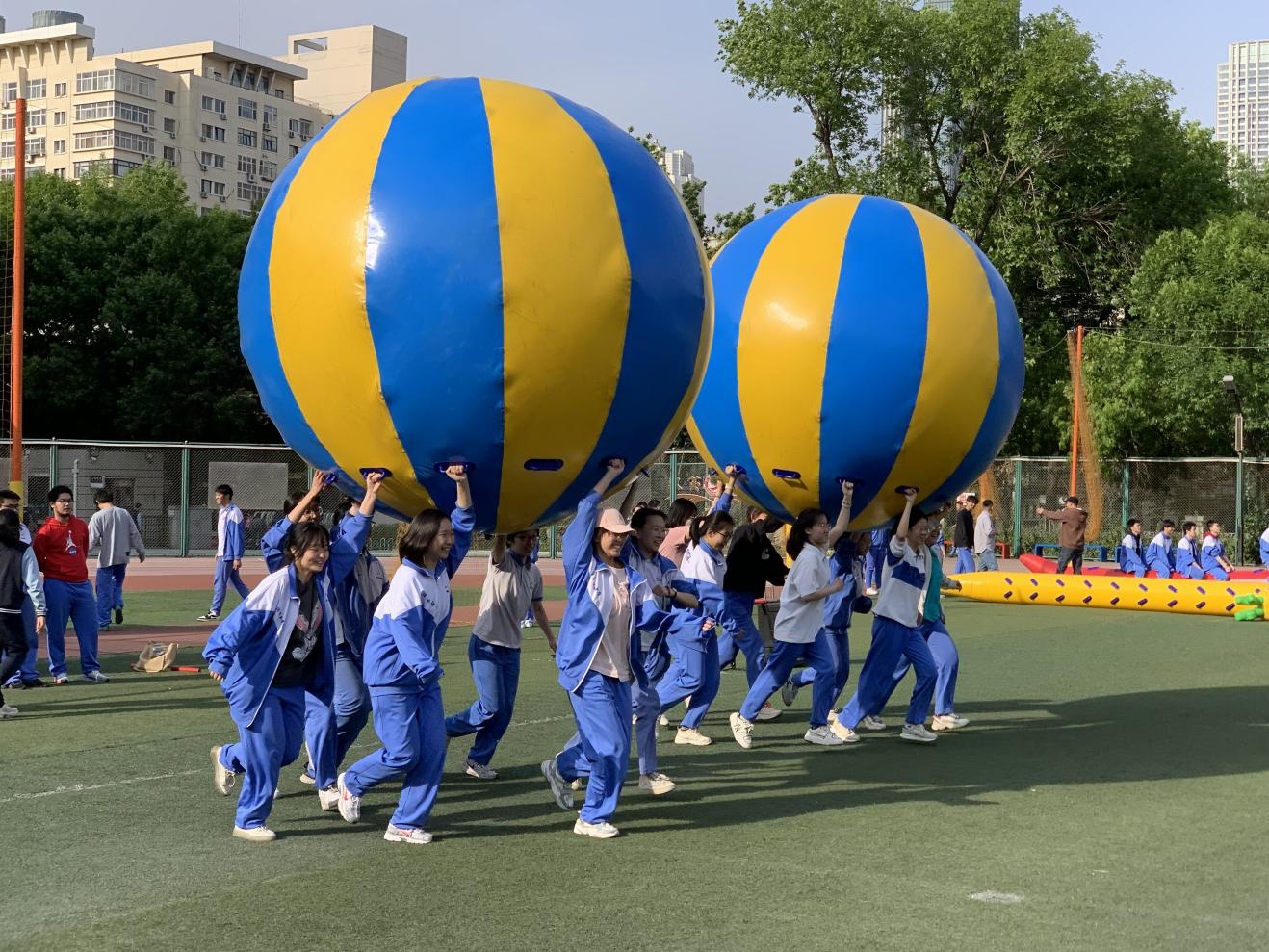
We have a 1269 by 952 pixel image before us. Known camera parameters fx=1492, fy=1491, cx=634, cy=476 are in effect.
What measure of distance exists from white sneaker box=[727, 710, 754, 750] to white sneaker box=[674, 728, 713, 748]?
0.21m

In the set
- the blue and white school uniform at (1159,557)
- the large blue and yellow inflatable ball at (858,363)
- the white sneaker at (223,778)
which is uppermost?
the large blue and yellow inflatable ball at (858,363)

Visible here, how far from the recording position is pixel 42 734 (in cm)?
1004

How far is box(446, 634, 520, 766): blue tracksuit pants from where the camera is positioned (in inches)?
338

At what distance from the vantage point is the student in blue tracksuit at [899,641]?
1004 cm

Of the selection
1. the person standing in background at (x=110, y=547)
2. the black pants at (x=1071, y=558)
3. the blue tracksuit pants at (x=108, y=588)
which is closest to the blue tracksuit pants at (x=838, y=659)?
the person standing in background at (x=110, y=547)

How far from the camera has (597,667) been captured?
747 centimetres

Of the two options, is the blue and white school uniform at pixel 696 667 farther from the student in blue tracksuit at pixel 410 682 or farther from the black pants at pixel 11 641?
the black pants at pixel 11 641

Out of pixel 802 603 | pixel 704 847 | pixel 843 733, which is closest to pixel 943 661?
pixel 843 733

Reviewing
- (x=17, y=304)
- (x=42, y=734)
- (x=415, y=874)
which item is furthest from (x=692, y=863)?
(x=17, y=304)

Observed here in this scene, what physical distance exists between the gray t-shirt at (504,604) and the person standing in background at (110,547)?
373 inches

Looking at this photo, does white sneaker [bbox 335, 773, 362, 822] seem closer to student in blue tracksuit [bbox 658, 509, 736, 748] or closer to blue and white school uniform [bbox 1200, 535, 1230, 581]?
student in blue tracksuit [bbox 658, 509, 736, 748]

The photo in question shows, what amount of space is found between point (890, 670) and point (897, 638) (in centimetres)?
23

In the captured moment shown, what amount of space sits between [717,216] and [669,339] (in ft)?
107

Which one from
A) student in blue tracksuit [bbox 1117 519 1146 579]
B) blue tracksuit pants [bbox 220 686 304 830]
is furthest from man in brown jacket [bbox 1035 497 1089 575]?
blue tracksuit pants [bbox 220 686 304 830]
